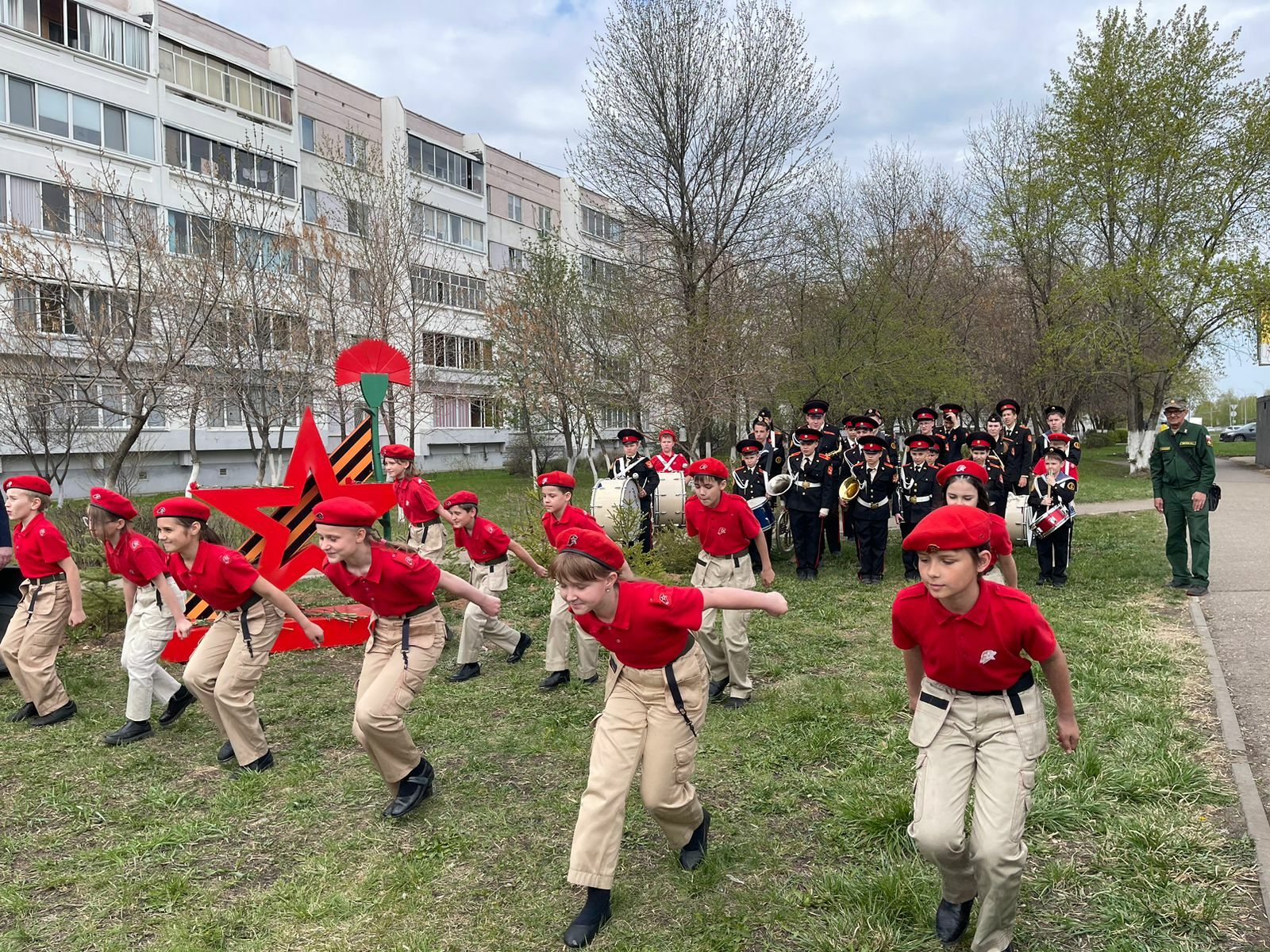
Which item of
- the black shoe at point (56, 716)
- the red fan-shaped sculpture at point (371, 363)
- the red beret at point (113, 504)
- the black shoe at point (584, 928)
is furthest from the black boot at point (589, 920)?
the red fan-shaped sculpture at point (371, 363)

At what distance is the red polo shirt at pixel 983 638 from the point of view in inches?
121

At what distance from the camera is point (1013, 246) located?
30.2 metres

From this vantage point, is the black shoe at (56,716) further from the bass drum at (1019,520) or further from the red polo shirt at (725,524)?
the bass drum at (1019,520)

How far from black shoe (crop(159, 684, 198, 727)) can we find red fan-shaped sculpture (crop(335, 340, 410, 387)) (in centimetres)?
369

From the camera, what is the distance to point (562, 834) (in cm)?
436

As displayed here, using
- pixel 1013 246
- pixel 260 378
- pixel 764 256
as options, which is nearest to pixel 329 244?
pixel 260 378

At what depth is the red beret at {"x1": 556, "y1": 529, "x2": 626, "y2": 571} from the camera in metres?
3.53

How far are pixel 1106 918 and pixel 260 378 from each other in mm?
19747

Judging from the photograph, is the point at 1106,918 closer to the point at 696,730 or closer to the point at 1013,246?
the point at 696,730

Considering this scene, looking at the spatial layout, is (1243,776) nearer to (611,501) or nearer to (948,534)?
(948,534)

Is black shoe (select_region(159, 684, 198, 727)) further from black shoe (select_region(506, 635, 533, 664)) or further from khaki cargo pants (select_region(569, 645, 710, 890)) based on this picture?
khaki cargo pants (select_region(569, 645, 710, 890))

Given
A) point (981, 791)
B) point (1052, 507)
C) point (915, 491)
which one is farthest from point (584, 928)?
point (1052, 507)

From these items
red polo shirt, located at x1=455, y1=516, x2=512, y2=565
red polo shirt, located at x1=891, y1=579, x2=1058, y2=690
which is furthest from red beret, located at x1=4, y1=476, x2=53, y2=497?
red polo shirt, located at x1=891, y1=579, x2=1058, y2=690

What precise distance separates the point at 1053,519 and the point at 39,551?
9.68 meters
